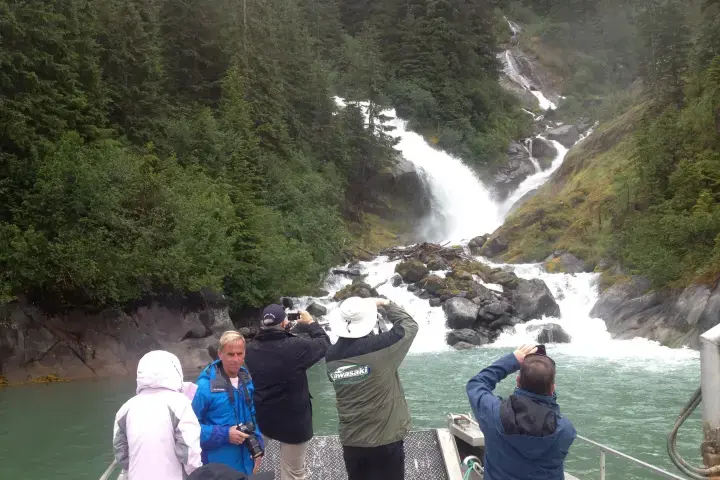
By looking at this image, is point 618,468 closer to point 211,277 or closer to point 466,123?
point 211,277

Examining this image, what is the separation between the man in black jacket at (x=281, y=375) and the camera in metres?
4.66

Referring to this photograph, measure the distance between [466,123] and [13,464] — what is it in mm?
43618

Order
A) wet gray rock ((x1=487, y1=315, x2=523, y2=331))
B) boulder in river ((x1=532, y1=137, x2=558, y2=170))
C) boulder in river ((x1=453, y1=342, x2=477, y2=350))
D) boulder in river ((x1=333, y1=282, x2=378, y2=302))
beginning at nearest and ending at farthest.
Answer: boulder in river ((x1=453, y1=342, x2=477, y2=350))
wet gray rock ((x1=487, y1=315, x2=523, y2=331))
boulder in river ((x1=333, y1=282, x2=378, y2=302))
boulder in river ((x1=532, y1=137, x2=558, y2=170))

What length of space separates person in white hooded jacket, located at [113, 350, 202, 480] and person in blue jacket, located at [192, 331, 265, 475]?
1.59 feet

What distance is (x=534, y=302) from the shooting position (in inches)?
999

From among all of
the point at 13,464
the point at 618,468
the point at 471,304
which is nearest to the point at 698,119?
the point at 471,304

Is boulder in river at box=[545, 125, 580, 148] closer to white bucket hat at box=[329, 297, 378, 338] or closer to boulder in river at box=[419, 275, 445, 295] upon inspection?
boulder in river at box=[419, 275, 445, 295]

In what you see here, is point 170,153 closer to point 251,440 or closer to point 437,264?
point 437,264

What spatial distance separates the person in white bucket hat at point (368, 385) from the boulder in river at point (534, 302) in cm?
2184

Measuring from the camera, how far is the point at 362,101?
43.2 m

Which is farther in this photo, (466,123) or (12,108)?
(466,123)

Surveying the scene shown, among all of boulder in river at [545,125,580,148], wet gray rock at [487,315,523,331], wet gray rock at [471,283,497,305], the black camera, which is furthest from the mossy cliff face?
the black camera

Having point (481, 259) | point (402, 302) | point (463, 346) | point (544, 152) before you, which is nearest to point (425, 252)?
point (481, 259)

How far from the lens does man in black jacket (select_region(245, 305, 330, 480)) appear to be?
183 inches
